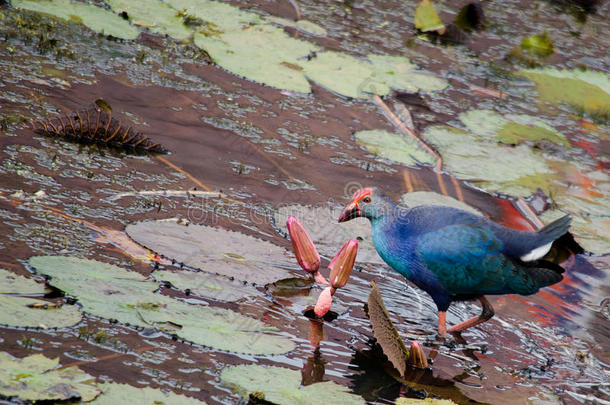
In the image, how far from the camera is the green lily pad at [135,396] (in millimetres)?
2631

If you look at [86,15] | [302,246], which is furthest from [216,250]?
[86,15]

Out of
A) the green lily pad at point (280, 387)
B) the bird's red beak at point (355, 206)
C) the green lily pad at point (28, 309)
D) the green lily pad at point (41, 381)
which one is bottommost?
the green lily pad at point (280, 387)

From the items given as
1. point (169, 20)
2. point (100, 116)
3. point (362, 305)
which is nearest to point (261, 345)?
point (362, 305)

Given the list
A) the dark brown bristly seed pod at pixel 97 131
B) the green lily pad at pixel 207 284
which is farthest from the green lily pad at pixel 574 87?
the green lily pad at pixel 207 284

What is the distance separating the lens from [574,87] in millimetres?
7961

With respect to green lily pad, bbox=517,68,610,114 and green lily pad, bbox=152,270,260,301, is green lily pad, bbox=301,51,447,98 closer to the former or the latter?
green lily pad, bbox=517,68,610,114

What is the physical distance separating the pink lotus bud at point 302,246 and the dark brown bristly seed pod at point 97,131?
1589 mm

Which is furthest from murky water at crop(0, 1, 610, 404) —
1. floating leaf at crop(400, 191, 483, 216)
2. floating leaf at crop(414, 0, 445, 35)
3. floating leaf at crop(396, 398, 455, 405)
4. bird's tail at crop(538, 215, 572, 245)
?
floating leaf at crop(414, 0, 445, 35)

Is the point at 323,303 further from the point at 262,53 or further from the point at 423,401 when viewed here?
the point at 262,53

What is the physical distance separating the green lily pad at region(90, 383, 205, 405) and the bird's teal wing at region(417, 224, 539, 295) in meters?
1.76

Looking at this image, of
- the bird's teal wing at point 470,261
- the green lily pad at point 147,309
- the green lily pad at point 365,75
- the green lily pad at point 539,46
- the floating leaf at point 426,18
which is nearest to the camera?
the green lily pad at point 147,309

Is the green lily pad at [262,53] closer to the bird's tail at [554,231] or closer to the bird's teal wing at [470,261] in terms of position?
the bird's teal wing at [470,261]

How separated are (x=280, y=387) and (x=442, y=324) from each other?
1.40 meters

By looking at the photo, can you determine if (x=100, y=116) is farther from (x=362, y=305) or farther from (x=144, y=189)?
(x=362, y=305)
